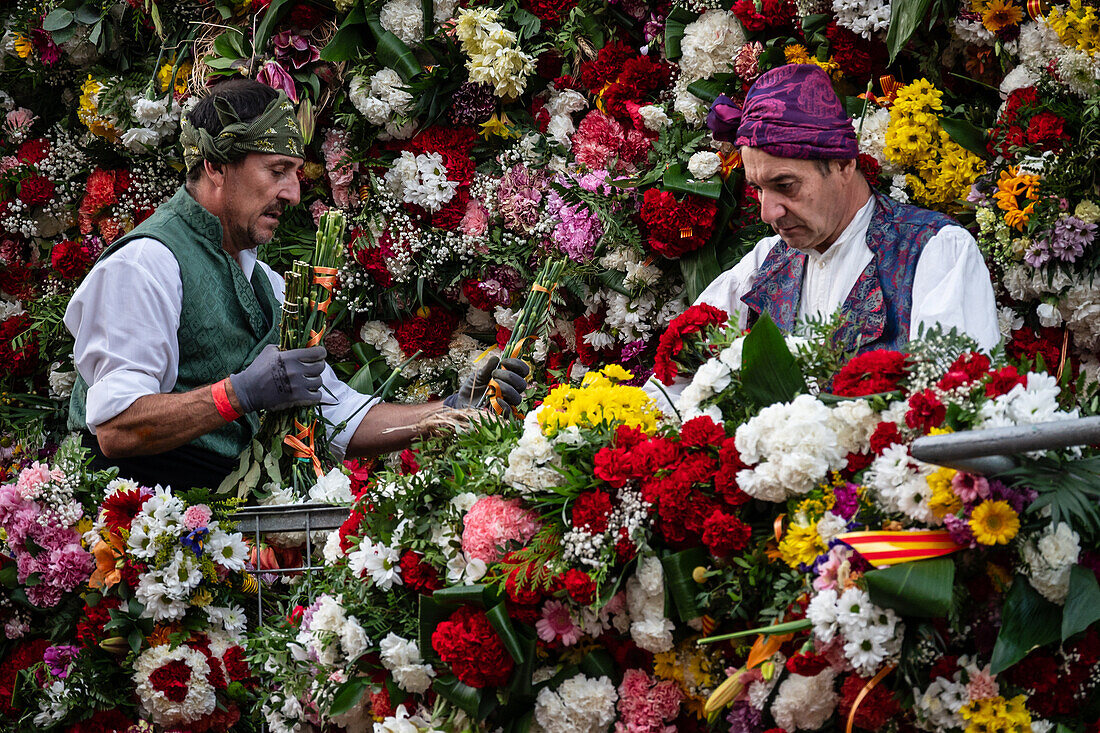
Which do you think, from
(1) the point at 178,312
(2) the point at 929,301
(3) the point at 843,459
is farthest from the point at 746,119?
(1) the point at 178,312

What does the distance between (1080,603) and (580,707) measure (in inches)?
30.8

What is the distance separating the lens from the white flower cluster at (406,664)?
79.0 inches

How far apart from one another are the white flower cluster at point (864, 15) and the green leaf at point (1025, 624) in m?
2.17

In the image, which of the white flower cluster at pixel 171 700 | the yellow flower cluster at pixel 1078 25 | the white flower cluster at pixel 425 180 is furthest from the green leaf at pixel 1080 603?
the white flower cluster at pixel 425 180

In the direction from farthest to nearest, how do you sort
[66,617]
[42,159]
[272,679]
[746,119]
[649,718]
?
[42,159]
[66,617]
[746,119]
[272,679]
[649,718]

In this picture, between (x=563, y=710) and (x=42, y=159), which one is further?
(x=42, y=159)

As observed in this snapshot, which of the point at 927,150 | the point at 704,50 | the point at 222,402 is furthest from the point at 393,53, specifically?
the point at 927,150

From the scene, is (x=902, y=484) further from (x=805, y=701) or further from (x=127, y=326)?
(x=127, y=326)

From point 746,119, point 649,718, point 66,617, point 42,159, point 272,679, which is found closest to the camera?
point 649,718

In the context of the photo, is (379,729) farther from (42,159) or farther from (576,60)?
(42,159)

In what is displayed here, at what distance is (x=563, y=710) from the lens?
6.28 feet

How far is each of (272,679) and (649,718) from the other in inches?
34.7

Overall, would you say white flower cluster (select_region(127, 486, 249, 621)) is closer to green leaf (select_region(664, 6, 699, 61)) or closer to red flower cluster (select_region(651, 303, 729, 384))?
red flower cluster (select_region(651, 303, 729, 384))

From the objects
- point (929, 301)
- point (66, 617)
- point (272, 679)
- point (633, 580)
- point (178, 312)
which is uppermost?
point (929, 301)
